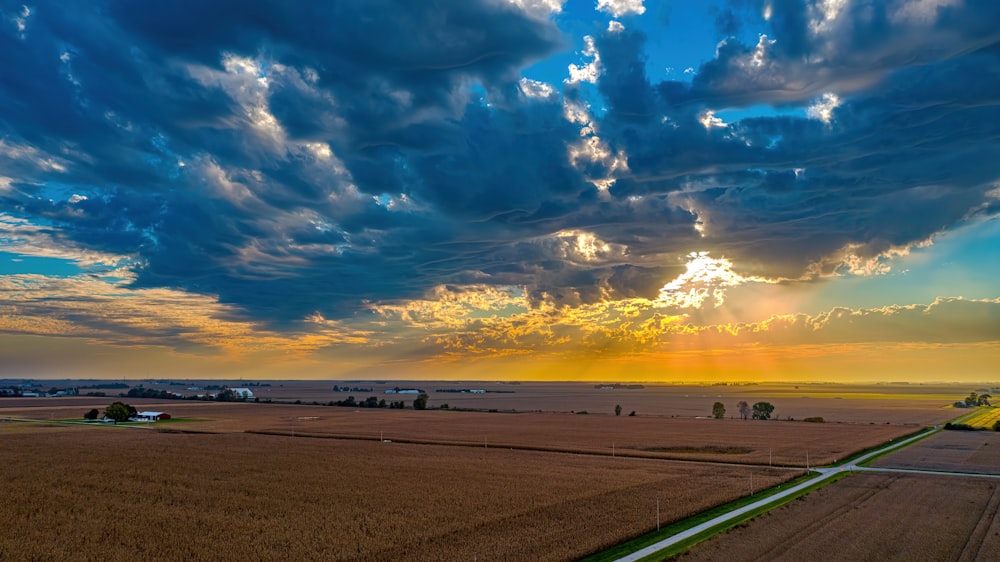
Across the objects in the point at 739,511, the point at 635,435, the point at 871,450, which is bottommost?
the point at 635,435

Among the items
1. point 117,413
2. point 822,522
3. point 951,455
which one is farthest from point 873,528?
point 117,413

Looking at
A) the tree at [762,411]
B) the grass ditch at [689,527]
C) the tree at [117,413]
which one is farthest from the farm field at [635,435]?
the tree at [762,411]

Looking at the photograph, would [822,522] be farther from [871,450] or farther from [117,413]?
[117,413]

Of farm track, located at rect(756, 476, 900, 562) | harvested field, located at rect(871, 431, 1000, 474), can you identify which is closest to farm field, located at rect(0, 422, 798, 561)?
farm track, located at rect(756, 476, 900, 562)

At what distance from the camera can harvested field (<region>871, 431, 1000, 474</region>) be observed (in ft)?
196

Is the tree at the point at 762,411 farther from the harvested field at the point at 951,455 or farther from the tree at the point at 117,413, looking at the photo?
the tree at the point at 117,413

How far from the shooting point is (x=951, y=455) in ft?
230

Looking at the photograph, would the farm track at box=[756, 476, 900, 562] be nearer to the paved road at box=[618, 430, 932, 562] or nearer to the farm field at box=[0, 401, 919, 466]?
the paved road at box=[618, 430, 932, 562]

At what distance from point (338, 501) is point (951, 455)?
6895cm

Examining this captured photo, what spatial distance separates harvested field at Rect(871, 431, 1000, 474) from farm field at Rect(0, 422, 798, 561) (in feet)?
56.9

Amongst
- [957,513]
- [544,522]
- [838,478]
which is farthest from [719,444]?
[544,522]

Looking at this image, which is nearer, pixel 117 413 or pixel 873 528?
pixel 873 528

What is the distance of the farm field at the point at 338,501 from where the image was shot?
30375mm

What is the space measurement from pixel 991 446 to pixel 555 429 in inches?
2492
